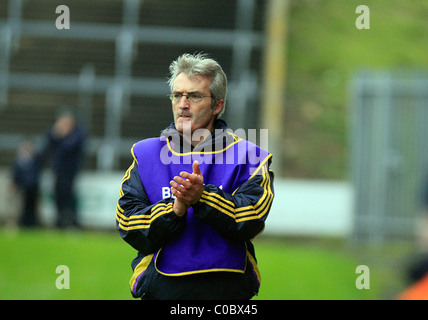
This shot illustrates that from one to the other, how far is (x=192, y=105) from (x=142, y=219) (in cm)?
40

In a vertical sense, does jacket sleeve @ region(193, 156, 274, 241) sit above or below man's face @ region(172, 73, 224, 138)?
below

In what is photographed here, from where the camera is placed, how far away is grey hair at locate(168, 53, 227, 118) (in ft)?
7.14

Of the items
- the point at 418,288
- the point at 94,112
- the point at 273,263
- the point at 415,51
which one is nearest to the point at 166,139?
the point at 418,288

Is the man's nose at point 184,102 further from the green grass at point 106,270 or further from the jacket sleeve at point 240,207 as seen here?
the green grass at point 106,270

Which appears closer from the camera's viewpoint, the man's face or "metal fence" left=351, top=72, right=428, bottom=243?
the man's face

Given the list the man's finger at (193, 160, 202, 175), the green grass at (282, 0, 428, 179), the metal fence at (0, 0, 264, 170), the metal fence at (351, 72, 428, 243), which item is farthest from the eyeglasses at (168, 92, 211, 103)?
the green grass at (282, 0, 428, 179)

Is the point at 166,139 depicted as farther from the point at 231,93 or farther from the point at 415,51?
the point at 415,51

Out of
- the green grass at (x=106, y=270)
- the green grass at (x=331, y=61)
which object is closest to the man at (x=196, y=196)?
the green grass at (x=106, y=270)

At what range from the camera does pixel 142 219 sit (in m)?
2.28

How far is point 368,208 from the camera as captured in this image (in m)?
13.2

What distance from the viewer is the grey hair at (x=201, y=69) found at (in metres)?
2.18

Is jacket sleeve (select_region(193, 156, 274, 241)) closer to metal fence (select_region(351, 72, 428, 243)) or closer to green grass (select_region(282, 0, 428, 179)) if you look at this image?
metal fence (select_region(351, 72, 428, 243))

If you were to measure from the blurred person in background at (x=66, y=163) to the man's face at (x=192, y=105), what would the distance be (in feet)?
19.7
